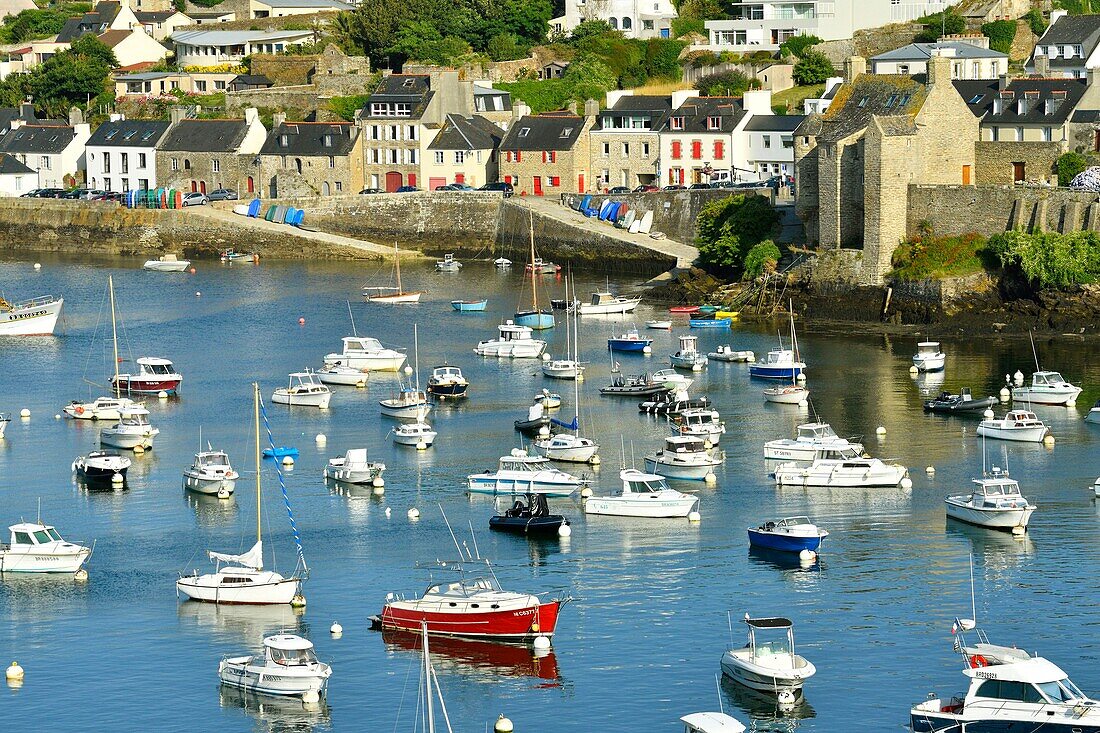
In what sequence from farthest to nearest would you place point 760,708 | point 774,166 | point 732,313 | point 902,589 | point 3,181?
point 3,181, point 774,166, point 732,313, point 902,589, point 760,708

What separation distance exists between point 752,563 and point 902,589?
327cm

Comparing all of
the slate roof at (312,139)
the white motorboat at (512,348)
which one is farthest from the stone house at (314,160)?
the white motorboat at (512,348)

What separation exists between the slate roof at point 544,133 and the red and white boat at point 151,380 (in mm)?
33454

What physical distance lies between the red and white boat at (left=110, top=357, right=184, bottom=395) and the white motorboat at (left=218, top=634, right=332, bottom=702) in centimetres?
2520

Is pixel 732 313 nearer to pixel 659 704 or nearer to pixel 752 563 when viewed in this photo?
pixel 752 563

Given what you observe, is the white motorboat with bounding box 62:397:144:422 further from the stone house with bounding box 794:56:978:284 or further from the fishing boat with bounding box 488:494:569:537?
the stone house with bounding box 794:56:978:284

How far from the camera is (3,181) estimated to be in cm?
9900

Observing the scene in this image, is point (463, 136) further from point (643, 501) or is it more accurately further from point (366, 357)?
point (643, 501)

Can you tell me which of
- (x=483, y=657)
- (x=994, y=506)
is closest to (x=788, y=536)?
(x=994, y=506)

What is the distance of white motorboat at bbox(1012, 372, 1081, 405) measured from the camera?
5525 centimetres

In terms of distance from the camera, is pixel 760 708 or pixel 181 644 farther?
pixel 181 644

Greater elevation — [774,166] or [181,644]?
[774,166]

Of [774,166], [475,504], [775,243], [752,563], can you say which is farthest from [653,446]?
[774,166]

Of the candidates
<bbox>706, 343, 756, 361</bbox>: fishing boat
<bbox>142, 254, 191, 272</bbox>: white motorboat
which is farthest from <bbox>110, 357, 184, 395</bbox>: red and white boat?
<bbox>142, 254, 191, 272</bbox>: white motorboat
